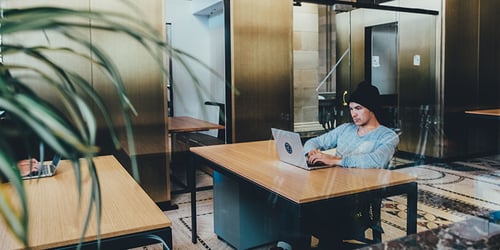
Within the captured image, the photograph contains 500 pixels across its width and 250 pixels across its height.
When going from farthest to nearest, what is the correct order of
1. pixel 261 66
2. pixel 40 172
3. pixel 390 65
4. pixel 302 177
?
pixel 390 65, pixel 261 66, pixel 302 177, pixel 40 172

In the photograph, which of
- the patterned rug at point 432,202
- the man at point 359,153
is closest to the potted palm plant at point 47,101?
the man at point 359,153

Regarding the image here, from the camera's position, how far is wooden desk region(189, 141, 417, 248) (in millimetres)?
1885

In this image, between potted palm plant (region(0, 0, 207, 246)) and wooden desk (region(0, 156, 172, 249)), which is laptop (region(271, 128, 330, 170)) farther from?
potted palm plant (region(0, 0, 207, 246))

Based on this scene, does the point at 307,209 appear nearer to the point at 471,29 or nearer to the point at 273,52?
the point at 273,52

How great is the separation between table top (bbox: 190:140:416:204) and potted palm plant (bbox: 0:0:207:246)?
1414 mm

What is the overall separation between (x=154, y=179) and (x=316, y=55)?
2439mm

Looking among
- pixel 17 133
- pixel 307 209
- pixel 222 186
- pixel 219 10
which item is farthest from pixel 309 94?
pixel 17 133

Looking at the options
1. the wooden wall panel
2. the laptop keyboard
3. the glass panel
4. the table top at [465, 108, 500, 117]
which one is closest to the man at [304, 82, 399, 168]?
the laptop keyboard

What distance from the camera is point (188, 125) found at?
15.1ft

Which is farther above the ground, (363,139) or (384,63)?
(384,63)

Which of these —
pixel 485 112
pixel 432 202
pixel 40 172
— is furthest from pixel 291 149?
pixel 485 112

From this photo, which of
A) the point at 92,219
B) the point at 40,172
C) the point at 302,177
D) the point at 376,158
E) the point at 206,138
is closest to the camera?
the point at 40,172

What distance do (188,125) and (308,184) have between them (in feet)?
8.90

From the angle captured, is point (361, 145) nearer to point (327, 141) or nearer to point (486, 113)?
point (327, 141)
